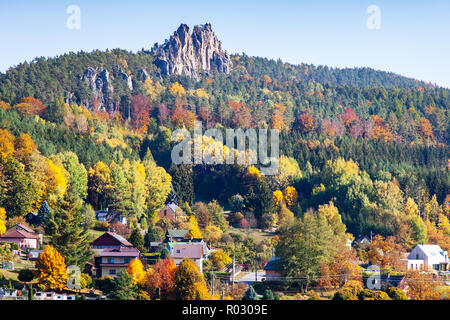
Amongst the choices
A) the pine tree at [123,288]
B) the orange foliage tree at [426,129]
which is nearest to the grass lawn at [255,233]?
the pine tree at [123,288]

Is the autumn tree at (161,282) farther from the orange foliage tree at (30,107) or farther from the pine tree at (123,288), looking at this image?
the orange foliage tree at (30,107)

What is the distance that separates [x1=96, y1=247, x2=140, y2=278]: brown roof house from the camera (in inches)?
2312

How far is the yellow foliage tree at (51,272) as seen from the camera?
52.8m

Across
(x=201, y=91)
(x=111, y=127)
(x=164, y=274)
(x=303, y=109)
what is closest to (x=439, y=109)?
(x=303, y=109)

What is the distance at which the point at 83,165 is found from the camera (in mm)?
88750

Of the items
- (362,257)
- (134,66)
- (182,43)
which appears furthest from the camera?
(182,43)

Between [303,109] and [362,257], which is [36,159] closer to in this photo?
[362,257]

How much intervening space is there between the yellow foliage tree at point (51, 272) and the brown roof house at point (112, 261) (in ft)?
17.3

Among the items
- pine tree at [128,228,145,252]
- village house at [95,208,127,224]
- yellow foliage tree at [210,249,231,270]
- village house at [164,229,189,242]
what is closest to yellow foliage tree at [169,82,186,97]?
village house at [95,208,127,224]

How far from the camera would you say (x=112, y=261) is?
195ft

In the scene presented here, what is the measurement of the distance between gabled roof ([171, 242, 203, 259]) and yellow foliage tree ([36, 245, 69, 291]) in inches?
511

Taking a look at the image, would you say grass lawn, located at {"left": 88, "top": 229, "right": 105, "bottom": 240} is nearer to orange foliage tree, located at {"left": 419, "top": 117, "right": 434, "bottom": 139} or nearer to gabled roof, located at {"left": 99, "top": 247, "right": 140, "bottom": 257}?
gabled roof, located at {"left": 99, "top": 247, "right": 140, "bottom": 257}

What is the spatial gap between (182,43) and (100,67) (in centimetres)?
3252

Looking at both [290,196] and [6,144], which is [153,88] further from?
[6,144]
